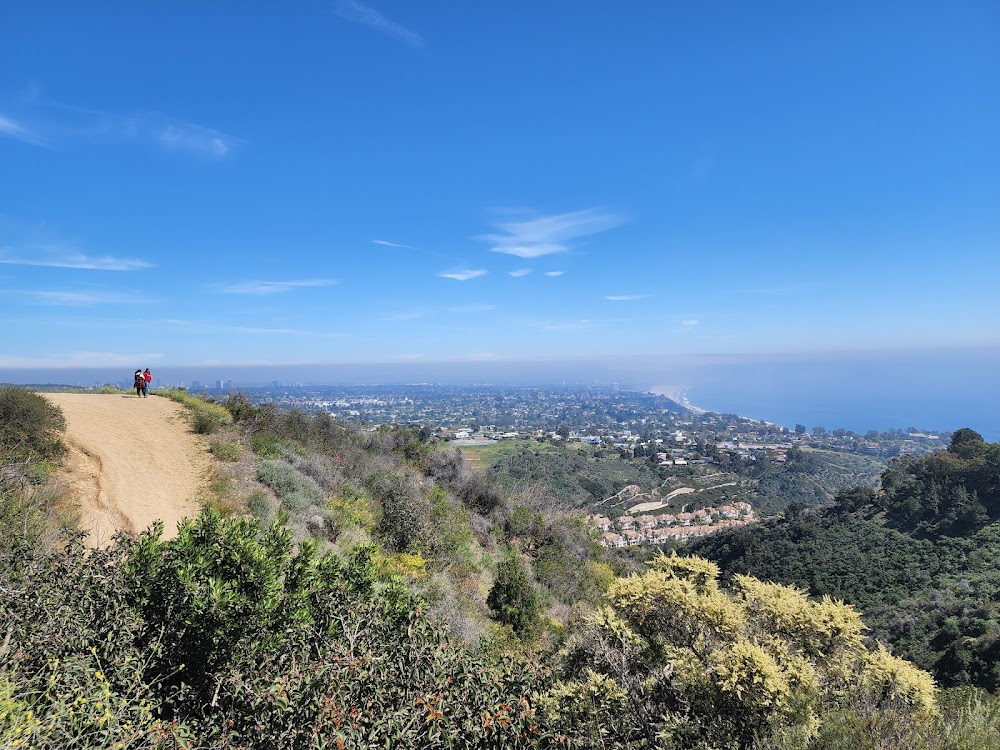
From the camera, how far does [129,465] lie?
10.8m

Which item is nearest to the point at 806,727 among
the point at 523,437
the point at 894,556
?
the point at 894,556

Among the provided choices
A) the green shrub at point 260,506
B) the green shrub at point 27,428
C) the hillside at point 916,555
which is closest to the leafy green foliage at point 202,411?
the green shrub at point 27,428

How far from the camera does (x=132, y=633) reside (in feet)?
14.0

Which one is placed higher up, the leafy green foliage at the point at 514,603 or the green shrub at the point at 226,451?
the green shrub at the point at 226,451

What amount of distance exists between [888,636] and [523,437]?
60.6 m

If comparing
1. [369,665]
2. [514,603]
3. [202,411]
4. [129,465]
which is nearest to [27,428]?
[129,465]

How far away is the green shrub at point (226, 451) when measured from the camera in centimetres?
1270

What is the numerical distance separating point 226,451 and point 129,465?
231cm

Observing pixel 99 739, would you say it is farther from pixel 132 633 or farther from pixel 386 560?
pixel 386 560

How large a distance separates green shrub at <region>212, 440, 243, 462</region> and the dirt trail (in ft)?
0.90

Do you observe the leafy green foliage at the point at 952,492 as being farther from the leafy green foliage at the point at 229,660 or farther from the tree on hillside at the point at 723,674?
the leafy green foliage at the point at 229,660

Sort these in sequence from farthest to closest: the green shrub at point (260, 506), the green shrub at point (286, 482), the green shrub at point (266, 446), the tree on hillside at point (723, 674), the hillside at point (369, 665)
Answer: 1. the green shrub at point (266, 446)
2. the green shrub at point (286, 482)
3. the green shrub at point (260, 506)
4. the tree on hillside at point (723, 674)
5. the hillside at point (369, 665)

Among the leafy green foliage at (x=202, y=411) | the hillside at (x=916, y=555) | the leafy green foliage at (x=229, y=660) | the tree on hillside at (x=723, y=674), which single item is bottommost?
the hillside at (x=916, y=555)

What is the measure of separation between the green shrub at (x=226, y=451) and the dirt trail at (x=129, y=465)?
0.27 metres
